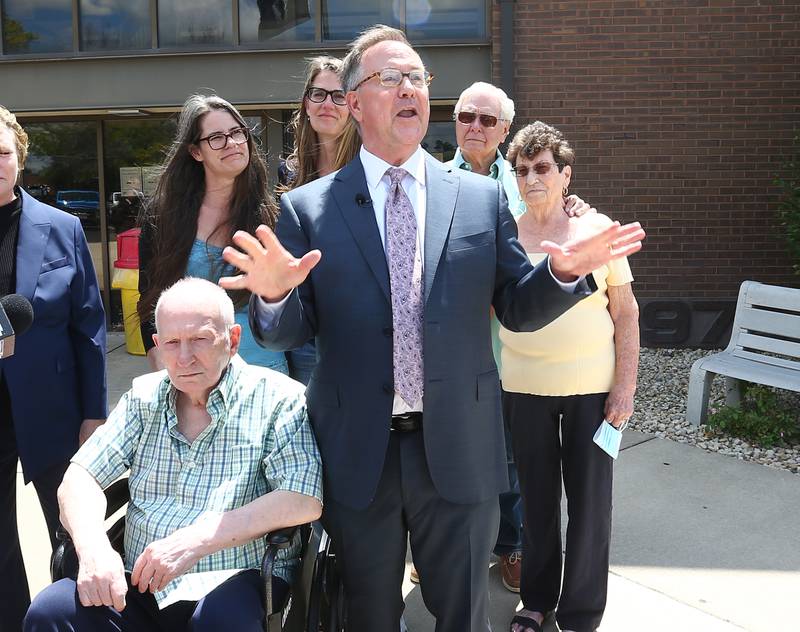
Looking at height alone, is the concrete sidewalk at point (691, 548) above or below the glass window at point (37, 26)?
below

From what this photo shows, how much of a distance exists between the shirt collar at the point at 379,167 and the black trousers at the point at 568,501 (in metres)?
1.13

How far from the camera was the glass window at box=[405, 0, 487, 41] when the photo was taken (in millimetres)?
8492

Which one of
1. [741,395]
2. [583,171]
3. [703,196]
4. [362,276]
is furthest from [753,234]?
[362,276]

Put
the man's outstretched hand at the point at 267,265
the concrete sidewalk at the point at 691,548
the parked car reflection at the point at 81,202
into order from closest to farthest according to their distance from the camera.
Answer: the man's outstretched hand at the point at 267,265 < the concrete sidewalk at the point at 691,548 < the parked car reflection at the point at 81,202

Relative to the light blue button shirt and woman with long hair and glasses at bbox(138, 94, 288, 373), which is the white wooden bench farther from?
woman with long hair and glasses at bbox(138, 94, 288, 373)

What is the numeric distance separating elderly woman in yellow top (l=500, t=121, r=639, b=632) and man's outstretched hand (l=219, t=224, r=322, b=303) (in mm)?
1289

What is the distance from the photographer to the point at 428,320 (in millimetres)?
2219

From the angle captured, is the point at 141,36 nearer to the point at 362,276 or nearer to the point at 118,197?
the point at 118,197

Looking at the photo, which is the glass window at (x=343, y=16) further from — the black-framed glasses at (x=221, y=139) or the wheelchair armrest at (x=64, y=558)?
the wheelchair armrest at (x=64, y=558)

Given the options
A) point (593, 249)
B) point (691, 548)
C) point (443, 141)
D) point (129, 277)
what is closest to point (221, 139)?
point (593, 249)

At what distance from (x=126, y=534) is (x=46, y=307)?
2.86 ft

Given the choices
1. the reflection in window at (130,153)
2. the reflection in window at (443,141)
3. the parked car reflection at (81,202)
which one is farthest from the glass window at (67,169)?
the reflection in window at (443,141)

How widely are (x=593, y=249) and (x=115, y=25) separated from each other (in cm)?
824

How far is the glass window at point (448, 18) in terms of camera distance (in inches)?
334
